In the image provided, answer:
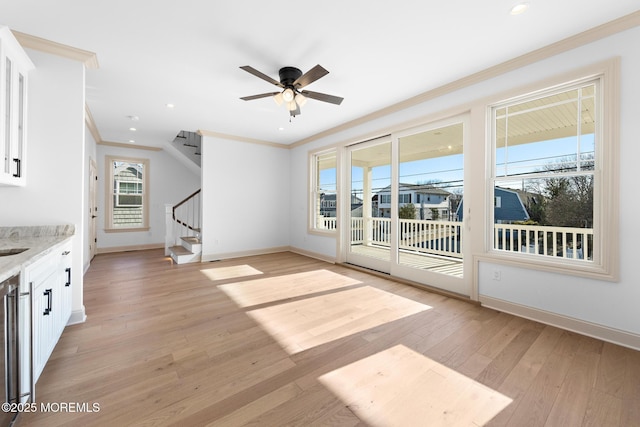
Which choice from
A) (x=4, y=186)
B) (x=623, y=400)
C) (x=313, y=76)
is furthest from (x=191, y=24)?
(x=623, y=400)

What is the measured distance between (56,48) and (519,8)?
13.6 ft

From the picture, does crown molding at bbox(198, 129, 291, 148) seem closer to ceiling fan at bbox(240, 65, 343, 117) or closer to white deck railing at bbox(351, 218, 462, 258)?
ceiling fan at bbox(240, 65, 343, 117)

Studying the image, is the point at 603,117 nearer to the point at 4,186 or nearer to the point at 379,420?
the point at 379,420

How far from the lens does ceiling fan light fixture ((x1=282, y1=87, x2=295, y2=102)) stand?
308cm

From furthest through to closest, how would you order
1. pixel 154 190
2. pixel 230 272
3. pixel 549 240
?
pixel 154 190 < pixel 230 272 < pixel 549 240

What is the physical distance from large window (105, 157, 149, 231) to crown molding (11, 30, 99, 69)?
15.6 ft

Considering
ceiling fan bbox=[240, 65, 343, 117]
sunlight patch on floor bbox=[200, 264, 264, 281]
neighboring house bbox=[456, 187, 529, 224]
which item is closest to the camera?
ceiling fan bbox=[240, 65, 343, 117]

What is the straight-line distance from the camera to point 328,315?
2922 millimetres

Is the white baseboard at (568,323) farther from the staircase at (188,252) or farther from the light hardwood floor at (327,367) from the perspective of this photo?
the staircase at (188,252)

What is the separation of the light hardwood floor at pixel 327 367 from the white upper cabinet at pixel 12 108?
4.99 ft

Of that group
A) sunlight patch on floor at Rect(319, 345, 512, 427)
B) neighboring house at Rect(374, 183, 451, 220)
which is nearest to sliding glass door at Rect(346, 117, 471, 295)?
neighboring house at Rect(374, 183, 451, 220)

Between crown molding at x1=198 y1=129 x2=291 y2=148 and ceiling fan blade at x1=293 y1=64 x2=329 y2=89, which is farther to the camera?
crown molding at x1=198 y1=129 x2=291 y2=148

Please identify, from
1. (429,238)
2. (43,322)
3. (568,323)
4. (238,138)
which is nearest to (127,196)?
(238,138)

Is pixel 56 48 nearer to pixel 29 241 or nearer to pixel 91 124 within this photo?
pixel 29 241
